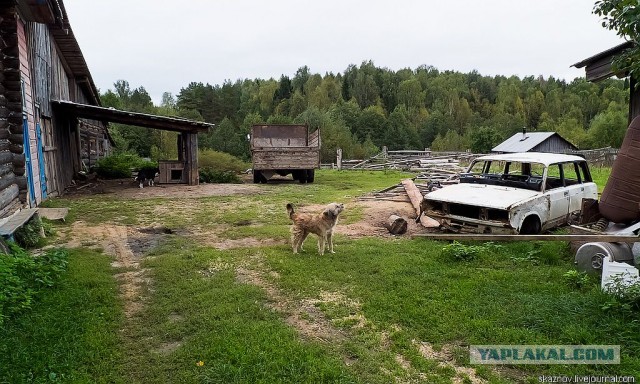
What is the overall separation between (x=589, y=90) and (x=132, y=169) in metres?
88.5

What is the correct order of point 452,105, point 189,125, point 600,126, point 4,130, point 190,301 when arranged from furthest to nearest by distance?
point 452,105 → point 600,126 → point 189,125 → point 4,130 → point 190,301

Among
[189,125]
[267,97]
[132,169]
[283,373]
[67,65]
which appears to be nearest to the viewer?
[283,373]

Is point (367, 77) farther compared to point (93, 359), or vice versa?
point (367, 77)

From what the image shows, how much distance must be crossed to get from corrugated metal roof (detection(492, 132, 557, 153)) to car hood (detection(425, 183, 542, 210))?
29010mm

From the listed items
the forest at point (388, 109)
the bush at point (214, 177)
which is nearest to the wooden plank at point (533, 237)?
the bush at point (214, 177)

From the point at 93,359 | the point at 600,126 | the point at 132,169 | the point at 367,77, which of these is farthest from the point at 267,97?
the point at 93,359

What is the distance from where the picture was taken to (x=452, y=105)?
270 ft

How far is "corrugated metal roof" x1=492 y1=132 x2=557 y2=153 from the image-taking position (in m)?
34.8

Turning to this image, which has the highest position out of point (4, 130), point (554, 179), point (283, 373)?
point (4, 130)

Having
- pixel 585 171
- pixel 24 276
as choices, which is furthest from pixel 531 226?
pixel 24 276

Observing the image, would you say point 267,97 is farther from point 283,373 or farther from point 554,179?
point 283,373

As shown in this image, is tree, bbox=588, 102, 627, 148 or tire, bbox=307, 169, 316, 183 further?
tree, bbox=588, 102, 627, 148

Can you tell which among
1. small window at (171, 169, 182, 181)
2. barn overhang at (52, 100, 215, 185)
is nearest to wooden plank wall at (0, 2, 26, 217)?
barn overhang at (52, 100, 215, 185)

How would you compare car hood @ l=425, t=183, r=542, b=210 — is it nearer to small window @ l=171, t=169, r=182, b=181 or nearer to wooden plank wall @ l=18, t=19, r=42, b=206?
wooden plank wall @ l=18, t=19, r=42, b=206
